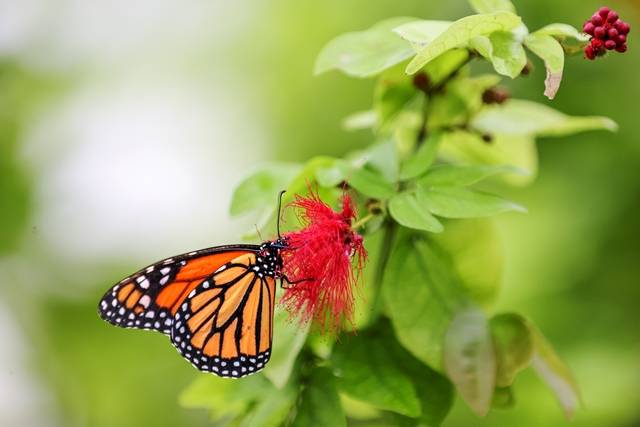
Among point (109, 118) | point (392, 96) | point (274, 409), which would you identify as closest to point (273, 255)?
point (274, 409)

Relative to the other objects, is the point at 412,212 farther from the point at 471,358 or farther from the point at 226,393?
the point at 226,393

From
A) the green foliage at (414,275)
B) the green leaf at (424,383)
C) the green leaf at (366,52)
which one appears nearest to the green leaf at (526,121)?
the green foliage at (414,275)

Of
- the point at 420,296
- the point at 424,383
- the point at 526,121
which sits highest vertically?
the point at 526,121

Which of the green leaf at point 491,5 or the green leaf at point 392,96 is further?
the green leaf at point 392,96

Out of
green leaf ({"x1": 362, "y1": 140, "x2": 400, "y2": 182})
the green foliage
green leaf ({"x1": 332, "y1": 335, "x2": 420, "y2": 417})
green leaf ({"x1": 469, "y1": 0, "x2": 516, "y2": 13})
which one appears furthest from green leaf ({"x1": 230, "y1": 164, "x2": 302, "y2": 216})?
green leaf ({"x1": 469, "y1": 0, "x2": 516, "y2": 13})

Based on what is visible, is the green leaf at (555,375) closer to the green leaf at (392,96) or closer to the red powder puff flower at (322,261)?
the red powder puff flower at (322,261)

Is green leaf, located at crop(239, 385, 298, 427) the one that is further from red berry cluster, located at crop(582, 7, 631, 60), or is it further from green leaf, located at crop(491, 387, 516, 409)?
red berry cluster, located at crop(582, 7, 631, 60)

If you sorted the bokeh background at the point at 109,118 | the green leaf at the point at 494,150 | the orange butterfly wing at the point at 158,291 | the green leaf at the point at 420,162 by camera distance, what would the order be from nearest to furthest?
the green leaf at the point at 420,162 → the orange butterfly wing at the point at 158,291 → the green leaf at the point at 494,150 → the bokeh background at the point at 109,118

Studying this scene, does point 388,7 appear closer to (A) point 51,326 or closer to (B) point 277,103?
(B) point 277,103
